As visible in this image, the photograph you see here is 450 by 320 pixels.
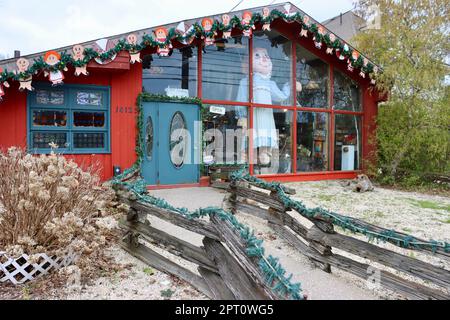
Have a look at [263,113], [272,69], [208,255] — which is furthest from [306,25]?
[208,255]

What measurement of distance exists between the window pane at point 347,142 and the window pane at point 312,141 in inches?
19.7

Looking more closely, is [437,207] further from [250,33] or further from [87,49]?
[87,49]

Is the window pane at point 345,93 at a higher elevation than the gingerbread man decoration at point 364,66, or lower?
lower

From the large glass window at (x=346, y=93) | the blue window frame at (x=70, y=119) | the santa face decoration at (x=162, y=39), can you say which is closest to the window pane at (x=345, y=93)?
the large glass window at (x=346, y=93)

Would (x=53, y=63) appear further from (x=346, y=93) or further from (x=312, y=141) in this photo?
(x=346, y=93)

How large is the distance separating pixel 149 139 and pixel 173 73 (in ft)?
6.02

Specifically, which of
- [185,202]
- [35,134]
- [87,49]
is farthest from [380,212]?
[35,134]

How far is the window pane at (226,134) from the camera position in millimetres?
8453

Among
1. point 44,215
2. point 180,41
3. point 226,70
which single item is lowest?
point 44,215

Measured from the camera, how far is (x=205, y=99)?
8414mm

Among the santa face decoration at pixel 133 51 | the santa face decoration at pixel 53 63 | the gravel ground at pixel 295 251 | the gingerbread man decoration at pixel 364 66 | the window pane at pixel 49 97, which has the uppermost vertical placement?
the gingerbread man decoration at pixel 364 66

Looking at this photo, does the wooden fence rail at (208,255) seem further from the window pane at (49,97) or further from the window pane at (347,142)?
the window pane at (347,142)

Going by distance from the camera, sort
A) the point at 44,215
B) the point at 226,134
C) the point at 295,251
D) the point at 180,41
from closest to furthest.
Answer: the point at 44,215 < the point at 295,251 < the point at 180,41 < the point at 226,134

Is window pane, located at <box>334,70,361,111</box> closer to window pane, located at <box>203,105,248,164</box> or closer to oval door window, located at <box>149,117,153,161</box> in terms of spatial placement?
window pane, located at <box>203,105,248,164</box>
